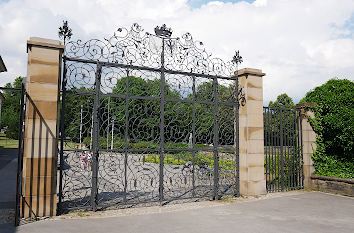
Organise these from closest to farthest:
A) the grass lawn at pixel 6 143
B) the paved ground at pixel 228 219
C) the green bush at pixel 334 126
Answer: the paved ground at pixel 228 219
the green bush at pixel 334 126
the grass lawn at pixel 6 143

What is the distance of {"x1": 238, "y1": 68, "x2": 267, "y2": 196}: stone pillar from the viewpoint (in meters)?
7.19

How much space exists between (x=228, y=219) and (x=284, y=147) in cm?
401

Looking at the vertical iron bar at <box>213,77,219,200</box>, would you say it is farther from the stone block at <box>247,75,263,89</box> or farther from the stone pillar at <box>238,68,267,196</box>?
the stone block at <box>247,75,263,89</box>

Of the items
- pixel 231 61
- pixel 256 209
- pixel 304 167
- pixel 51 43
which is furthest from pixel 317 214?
pixel 51 43

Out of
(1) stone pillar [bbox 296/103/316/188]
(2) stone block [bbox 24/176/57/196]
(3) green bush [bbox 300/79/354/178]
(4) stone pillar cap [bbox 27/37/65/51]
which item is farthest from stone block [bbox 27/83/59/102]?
(3) green bush [bbox 300/79/354/178]

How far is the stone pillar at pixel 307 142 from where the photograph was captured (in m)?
8.48

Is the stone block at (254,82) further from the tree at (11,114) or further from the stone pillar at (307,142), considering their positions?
the tree at (11,114)

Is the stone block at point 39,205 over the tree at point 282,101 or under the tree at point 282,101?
under

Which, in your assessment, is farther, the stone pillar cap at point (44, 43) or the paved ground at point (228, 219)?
the stone pillar cap at point (44, 43)

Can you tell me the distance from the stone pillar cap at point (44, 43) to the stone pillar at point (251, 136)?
4.82 metres

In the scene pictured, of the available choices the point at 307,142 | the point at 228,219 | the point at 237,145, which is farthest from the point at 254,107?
the point at 228,219

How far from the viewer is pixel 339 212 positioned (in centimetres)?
589

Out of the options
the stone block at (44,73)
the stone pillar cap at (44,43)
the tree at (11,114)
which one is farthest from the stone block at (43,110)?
the tree at (11,114)

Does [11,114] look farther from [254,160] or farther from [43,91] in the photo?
[254,160]
